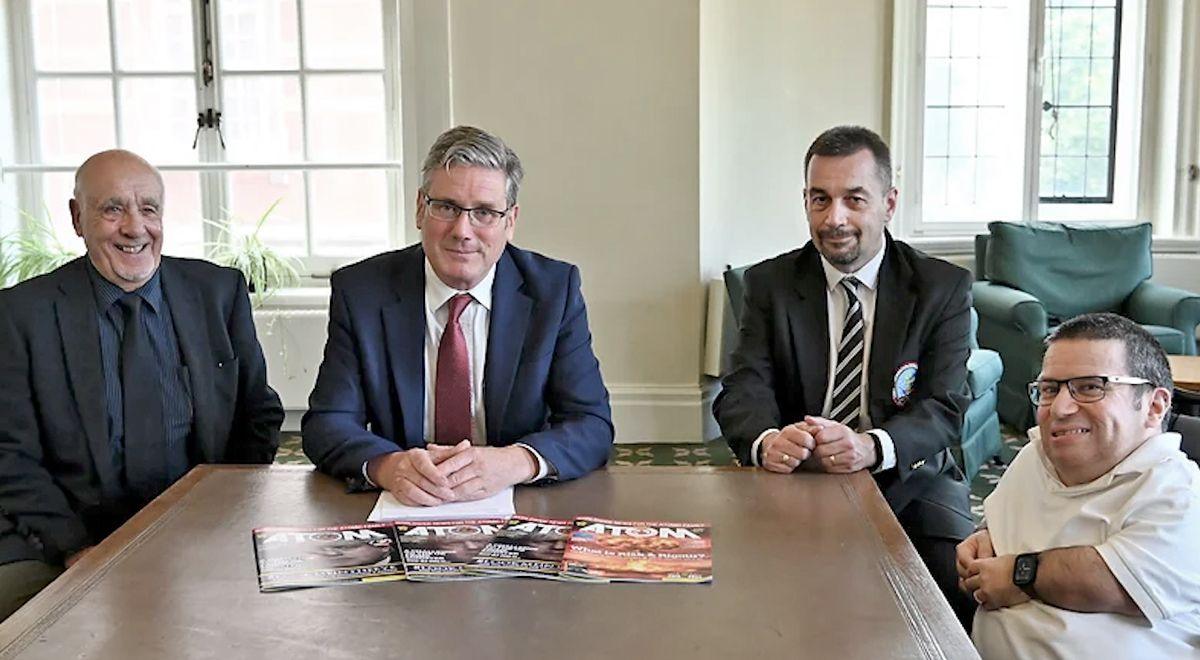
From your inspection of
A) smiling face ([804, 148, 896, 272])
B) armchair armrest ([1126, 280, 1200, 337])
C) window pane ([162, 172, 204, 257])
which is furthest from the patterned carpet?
smiling face ([804, 148, 896, 272])

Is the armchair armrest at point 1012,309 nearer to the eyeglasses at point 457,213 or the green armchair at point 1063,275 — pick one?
the green armchair at point 1063,275

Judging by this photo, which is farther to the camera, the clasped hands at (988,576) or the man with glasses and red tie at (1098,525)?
the clasped hands at (988,576)

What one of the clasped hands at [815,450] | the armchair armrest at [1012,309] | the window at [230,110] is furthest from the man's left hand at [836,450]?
the window at [230,110]

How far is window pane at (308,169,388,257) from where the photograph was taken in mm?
5188

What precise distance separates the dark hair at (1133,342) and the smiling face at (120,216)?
1.72 m

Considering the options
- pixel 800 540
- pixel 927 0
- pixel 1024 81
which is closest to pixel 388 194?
pixel 927 0

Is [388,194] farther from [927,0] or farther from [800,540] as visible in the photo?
[800,540]

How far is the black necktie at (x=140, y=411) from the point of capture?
2244mm

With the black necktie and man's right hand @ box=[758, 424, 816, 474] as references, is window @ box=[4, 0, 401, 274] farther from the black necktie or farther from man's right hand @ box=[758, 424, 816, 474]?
man's right hand @ box=[758, 424, 816, 474]

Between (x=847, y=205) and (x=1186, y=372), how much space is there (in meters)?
2.13

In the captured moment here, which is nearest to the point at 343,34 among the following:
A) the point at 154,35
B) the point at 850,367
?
the point at 154,35

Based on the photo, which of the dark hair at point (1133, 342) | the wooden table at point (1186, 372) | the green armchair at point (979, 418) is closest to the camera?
the dark hair at point (1133, 342)

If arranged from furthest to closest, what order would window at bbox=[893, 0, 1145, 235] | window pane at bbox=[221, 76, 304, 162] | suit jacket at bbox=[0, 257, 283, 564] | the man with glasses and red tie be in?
1. window at bbox=[893, 0, 1145, 235]
2. window pane at bbox=[221, 76, 304, 162]
3. suit jacket at bbox=[0, 257, 283, 564]
4. the man with glasses and red tie

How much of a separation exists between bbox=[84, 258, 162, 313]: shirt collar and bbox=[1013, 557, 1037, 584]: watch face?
1675 millimetres
